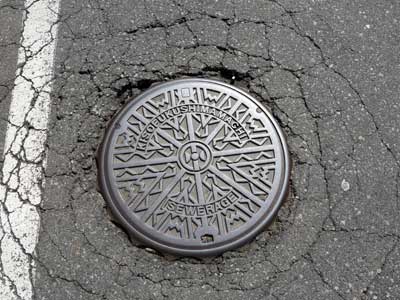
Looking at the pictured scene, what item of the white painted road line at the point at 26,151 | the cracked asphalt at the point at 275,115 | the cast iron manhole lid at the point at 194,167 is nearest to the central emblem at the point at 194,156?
the cast iron manhole lid at the point at 194,167

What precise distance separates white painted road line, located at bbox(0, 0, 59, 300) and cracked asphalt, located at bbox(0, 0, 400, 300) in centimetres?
5

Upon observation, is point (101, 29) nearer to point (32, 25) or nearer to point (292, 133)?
point (32, 25)

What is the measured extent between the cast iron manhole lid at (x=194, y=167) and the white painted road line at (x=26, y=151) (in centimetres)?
38

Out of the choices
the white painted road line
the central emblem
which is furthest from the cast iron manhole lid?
the white painted road line

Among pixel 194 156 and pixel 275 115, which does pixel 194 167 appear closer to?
pixel 194 156

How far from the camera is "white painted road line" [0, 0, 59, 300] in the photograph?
249 centimetres

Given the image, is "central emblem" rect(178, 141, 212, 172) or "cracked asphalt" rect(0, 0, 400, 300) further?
"central emblem" rect(178, 141, 212, 172)

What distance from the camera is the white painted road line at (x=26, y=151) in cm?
249

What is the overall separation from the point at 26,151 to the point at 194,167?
3.05ft

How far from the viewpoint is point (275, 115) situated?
2.87m

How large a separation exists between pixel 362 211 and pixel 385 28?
1.25m

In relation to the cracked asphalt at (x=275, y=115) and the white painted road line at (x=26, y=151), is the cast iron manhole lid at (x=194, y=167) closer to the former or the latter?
the cracked asphalt at (x=275, y=115)

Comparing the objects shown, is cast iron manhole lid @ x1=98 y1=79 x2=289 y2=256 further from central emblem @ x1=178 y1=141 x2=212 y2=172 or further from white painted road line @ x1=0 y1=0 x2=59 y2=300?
white painted road line @ x1=0 y1=0 x2=59 y2=300

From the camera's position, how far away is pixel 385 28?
319 centimetres
